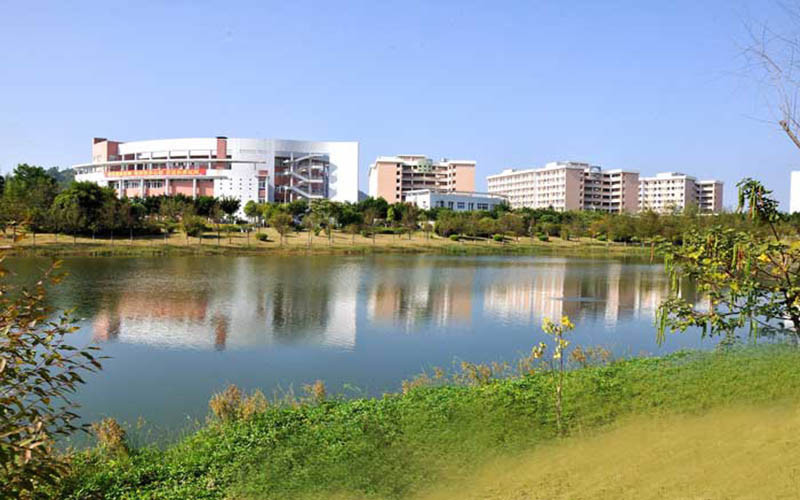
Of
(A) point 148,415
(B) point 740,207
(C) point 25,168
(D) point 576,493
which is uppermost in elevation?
(C) point 25,168

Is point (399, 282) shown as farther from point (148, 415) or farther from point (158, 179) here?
point (158, 179)

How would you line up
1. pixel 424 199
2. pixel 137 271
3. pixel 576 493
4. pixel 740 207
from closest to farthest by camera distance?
1. pixel 576 493
2. pixel 740 207
3. pixel 137 271
4. pixel 424 199

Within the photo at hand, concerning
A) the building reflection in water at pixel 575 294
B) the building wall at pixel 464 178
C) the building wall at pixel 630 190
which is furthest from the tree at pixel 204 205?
the building wall at pixel 630 190

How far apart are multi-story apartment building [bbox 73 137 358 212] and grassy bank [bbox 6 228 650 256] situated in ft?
65.9

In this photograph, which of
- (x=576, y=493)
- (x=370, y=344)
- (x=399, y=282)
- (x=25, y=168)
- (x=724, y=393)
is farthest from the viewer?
(x=25, y=168)

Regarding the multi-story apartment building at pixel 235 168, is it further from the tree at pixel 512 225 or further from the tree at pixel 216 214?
the tree at pixel 512 225

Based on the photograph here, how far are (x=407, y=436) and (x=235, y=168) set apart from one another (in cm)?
6956

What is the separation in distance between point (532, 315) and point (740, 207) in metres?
12.7

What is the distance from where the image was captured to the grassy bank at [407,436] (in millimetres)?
5102

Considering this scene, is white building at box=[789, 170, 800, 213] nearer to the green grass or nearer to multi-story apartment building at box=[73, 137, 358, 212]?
the green grass

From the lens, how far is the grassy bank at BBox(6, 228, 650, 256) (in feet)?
131

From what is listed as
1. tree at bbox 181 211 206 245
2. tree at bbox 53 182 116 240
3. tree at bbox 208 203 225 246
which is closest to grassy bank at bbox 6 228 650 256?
tree at bbox 181 211 206 245

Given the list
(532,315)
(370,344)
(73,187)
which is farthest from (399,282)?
(73,187)

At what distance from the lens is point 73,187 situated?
44.9 meters
